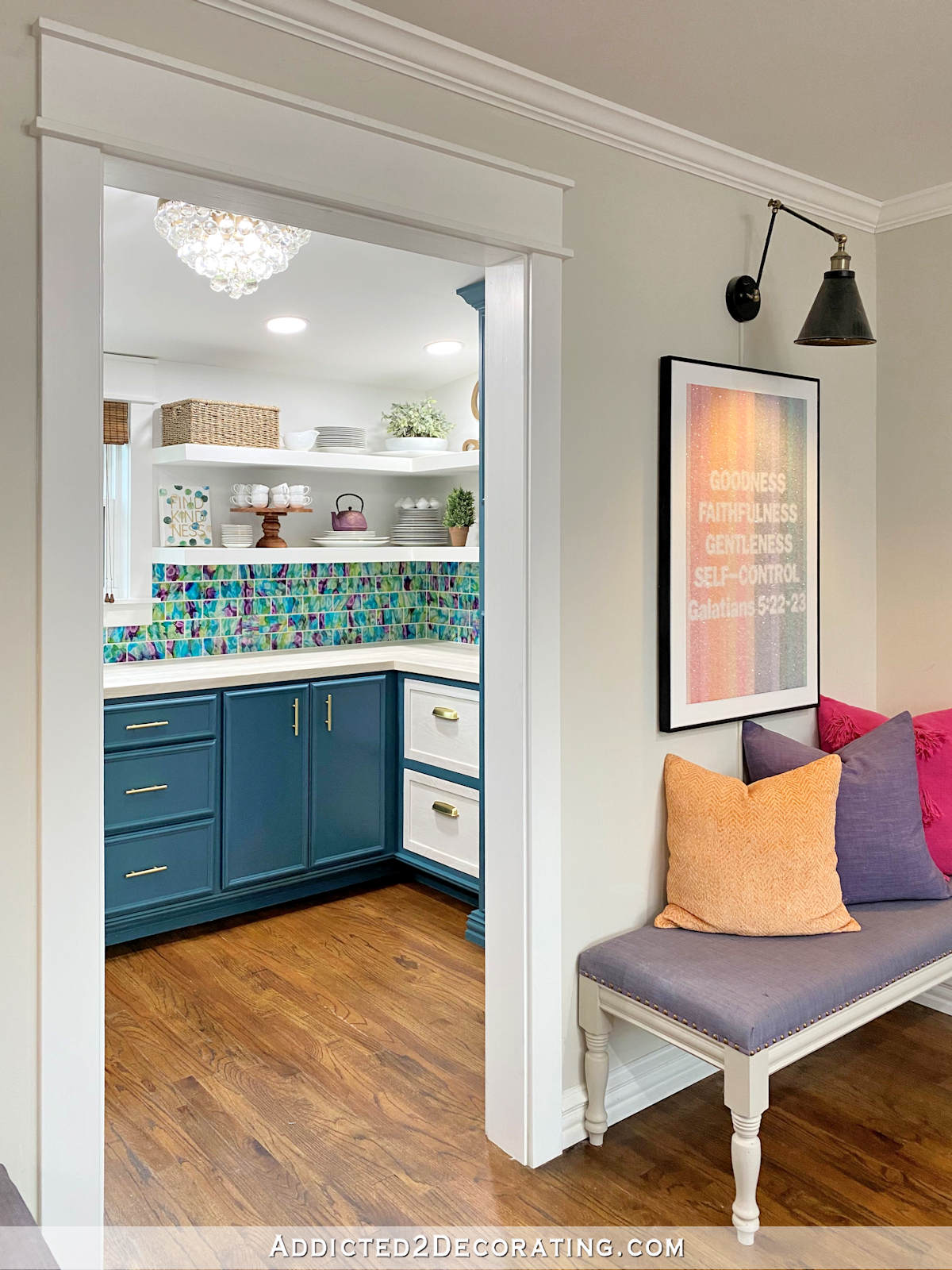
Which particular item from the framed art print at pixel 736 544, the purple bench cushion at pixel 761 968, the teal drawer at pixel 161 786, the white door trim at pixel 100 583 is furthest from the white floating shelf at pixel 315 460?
the purple bench cushion at pixel 761 968

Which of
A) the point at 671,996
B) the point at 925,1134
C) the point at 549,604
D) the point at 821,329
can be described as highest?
the point at 821,329

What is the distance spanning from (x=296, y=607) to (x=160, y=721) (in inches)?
45.8

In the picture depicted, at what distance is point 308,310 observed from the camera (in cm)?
377

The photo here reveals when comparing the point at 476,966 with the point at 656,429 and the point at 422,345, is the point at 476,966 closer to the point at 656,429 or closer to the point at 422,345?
the point at 656,429

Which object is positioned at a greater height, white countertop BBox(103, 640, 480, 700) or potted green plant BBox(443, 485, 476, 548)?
potted green plant BBox(443, 485, 476, 548)

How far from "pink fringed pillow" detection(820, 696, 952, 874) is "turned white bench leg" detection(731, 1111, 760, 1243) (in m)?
1.06

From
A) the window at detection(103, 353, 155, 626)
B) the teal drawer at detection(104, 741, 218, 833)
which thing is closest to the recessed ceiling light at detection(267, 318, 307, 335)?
the window at detection(103, 353, 155, 626)

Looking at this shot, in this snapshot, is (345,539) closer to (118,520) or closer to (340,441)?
(340,441)

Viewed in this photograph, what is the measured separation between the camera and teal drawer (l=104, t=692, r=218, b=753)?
356 cm

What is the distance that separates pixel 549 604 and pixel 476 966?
5.60 ft

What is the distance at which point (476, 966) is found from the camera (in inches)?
139

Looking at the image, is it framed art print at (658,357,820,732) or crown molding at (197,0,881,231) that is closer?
crown molding at (197,0,881,231)

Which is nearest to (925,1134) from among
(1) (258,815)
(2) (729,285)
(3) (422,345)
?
(2) (729,285)

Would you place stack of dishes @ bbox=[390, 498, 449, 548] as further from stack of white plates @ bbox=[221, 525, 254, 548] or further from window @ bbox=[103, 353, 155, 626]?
window @ bbox=[103, 353, 155, 626]
